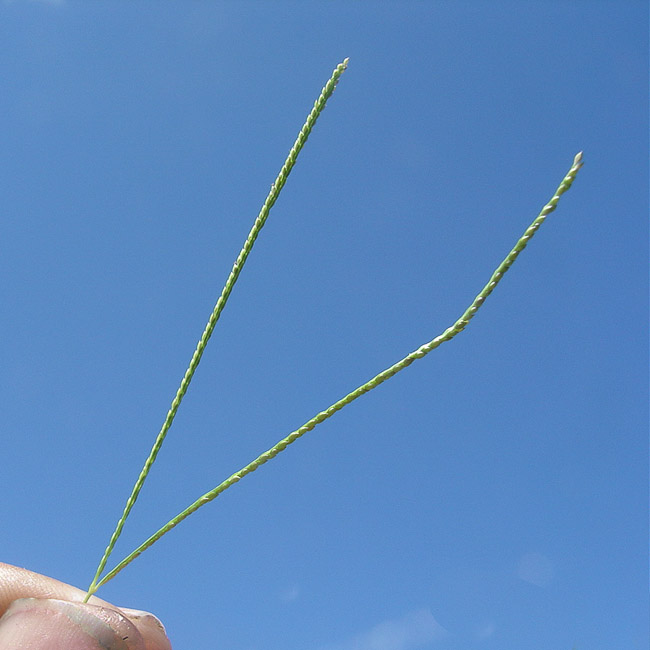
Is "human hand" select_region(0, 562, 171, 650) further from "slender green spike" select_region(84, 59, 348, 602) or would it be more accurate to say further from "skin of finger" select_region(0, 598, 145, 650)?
"slender green spike" select_region(84, 59, 348, 602)

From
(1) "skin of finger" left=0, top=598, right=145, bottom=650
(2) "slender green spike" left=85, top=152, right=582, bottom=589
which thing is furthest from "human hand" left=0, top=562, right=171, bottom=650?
(2) "slender green spike" left=85, top=152, right=582, bottom=589

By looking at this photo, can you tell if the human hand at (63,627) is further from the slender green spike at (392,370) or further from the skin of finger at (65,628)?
the slender green spike at (392,370)

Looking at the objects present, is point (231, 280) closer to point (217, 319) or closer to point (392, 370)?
point (217, 319)

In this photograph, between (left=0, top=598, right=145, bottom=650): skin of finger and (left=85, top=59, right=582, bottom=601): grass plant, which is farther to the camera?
(left=0, top=598, right=145, bottom=650): skin of finger

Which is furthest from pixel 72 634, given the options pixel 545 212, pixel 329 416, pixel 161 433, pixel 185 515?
pixel 545 212

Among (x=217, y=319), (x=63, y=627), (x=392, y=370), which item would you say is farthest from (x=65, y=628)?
(x=392, y=370)

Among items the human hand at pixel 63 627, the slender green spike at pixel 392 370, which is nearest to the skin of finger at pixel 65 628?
the human hand at pixel 63 627
